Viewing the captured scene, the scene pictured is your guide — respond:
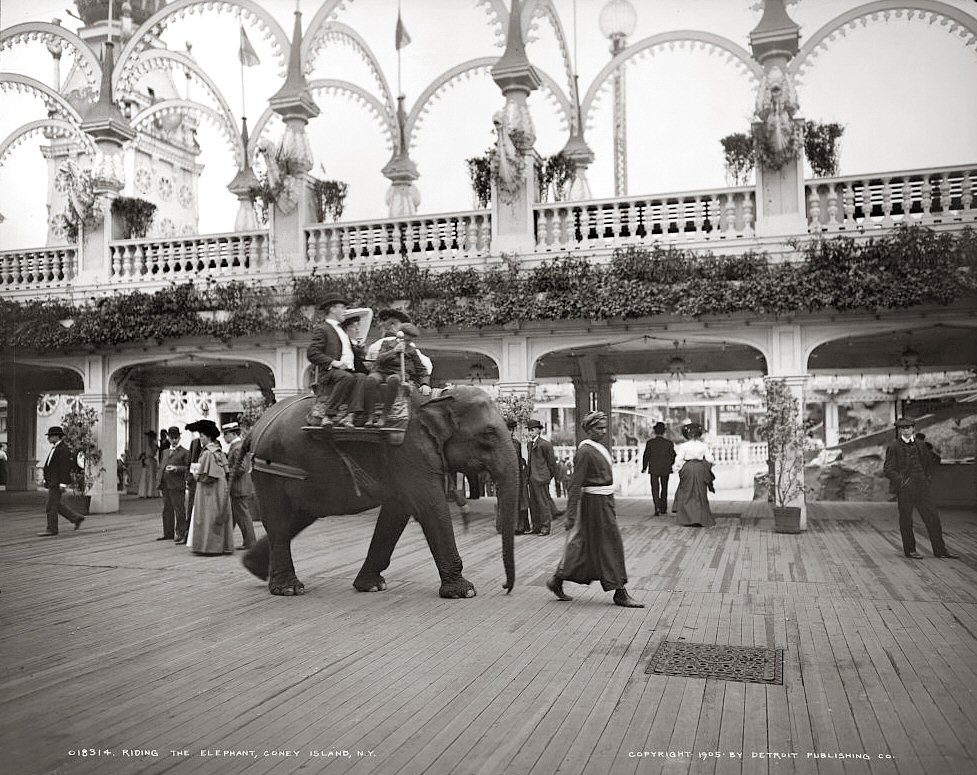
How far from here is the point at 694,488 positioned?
13680 millimetres

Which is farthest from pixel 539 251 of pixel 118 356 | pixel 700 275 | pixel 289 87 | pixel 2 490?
pixel 2 490

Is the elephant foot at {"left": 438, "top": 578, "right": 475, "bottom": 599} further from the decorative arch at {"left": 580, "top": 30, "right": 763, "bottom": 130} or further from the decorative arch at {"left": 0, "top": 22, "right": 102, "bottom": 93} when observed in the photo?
the decorative arch at {"left": 0, "top": 22, "right": 102, "bottom": 93}

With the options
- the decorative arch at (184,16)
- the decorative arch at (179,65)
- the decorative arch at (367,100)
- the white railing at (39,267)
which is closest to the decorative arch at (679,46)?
the decorative arch at (367,100)

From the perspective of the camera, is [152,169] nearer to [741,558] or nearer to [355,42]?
[355,42]

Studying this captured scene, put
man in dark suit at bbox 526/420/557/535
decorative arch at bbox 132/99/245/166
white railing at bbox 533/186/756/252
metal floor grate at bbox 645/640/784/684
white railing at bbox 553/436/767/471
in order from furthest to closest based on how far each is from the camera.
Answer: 1. white railing at bbox 553/436/767/471
2. decorative arch at bbox 132/99/245/166
3. white railing at bbox 533/186/756/252
4. man in dark suit at bbox 526/420/557/535
5. metal floor grate at bbox 645/640/784/684

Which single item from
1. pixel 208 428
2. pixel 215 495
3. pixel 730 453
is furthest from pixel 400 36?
pixel 730 453

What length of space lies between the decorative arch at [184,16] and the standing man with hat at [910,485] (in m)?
12.4

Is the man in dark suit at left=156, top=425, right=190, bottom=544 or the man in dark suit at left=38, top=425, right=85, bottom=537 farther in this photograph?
the man in dark suit at left=38, top=425, right=85, bottom=537

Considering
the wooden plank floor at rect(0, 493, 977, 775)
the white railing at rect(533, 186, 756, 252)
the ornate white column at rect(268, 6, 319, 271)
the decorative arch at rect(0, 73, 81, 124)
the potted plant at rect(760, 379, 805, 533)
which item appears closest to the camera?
the wooden plank floor at rect(0, 493, 977, 775)

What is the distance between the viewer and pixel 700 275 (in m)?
13.1

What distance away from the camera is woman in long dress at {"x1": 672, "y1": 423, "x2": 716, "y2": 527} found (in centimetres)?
1366

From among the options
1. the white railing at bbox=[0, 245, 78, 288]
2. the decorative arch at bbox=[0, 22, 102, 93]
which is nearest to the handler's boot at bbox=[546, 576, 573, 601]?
the decorative arch at bbox=[0, 22, 102, 93]

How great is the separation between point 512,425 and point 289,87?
287 inches

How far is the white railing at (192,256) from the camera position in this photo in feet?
52.3
